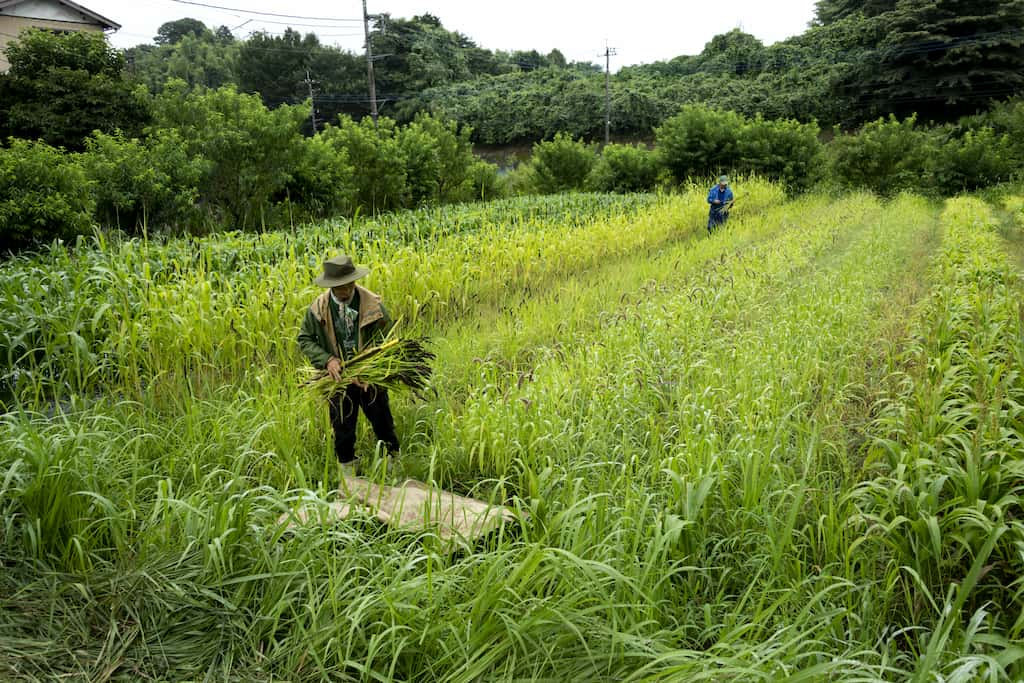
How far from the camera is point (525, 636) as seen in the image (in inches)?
77.7

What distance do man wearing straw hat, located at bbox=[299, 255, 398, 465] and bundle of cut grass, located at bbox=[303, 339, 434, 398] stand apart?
0.04 m

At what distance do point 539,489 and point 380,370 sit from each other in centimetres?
107

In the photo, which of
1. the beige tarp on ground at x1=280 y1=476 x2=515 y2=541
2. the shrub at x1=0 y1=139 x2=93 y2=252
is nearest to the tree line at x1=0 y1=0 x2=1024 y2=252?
the shrub at x1=0 y1=139 x2=93 y2=252

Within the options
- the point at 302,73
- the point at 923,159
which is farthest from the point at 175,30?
the point at 923,159

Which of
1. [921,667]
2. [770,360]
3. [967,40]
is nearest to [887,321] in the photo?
[770,360]

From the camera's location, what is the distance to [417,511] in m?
2.79

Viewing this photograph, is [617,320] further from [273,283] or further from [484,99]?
[484,99]

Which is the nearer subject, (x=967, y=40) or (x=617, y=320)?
(x=617, y=320)

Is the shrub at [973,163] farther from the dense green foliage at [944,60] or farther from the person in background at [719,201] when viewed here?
the person in background at [719,201]

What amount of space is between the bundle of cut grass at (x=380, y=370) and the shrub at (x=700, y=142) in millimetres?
18088

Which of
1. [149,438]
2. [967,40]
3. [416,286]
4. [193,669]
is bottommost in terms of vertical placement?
[193,669]

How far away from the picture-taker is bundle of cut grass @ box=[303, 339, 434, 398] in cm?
322

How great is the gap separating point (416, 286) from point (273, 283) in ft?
4.33

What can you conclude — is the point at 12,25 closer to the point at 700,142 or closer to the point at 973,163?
the point at 700,142
